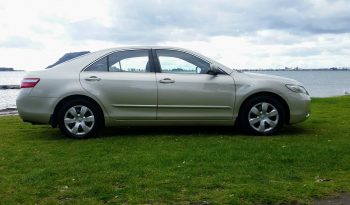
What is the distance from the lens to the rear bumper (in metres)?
8.25

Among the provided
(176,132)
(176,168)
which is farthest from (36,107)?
(176,168)

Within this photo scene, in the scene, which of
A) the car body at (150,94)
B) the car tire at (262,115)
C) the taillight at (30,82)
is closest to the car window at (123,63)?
the car body at (150,94)

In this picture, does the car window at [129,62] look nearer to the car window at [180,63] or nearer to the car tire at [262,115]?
the car window at [180,63]

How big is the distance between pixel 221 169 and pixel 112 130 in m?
4.05

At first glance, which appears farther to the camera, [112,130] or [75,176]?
[112,130]

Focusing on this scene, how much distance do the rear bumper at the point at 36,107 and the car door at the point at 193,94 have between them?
1.85 metres

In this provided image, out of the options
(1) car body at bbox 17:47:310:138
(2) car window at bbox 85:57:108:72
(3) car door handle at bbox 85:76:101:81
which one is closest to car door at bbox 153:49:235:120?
(1) car body at bbox 17:47:310:138

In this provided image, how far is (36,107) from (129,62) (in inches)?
68.9

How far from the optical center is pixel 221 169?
5.83m

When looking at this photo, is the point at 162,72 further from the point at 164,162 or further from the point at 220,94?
the point at 164,162

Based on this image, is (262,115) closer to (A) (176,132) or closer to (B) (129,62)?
(A) (176,132)

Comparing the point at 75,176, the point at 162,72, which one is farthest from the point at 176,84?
the point at 75,176

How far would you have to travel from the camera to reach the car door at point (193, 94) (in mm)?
8344

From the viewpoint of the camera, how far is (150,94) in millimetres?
8320
